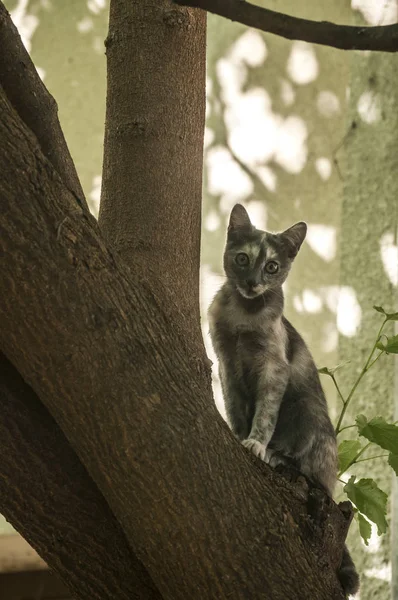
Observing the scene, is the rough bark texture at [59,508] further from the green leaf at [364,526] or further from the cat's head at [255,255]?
the cat's head at [255,255]

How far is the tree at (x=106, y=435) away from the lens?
159 cm

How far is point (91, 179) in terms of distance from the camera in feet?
14.5

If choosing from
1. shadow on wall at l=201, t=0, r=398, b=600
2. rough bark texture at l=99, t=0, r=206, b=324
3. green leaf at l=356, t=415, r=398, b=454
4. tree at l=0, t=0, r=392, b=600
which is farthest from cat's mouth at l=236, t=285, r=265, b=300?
shadow on wall at l=201, t=0, r=398, b=600

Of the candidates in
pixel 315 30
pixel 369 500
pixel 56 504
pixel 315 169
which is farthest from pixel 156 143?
pixel 315 169

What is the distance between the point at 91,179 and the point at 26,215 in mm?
2891

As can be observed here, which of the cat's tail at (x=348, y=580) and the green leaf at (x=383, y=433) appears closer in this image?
the cat's tail at (x=348, y=580)

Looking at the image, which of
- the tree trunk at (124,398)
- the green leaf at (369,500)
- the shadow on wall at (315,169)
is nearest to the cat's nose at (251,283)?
A: the green leaf at (369,500)

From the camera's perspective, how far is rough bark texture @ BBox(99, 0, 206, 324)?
222 cm

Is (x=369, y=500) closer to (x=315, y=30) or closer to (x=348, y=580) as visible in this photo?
(x=348, y=580)

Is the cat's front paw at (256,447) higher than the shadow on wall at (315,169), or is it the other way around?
the shadow on wall at (315,169)

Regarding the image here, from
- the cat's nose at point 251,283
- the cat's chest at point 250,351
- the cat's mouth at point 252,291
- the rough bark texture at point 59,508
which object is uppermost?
the cat's nose at point 251,283

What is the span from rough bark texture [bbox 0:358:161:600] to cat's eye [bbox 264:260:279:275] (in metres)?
1.29

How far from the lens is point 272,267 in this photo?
Result: 9.47ft

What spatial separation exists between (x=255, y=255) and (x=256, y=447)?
74 cm
